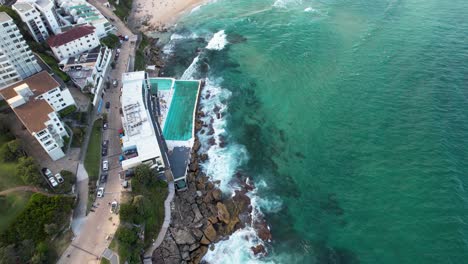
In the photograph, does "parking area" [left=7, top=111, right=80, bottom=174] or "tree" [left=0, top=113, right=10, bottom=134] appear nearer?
"parking area" [left=7, top=111, right=80, bottom=174]

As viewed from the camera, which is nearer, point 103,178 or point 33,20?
point 103,178

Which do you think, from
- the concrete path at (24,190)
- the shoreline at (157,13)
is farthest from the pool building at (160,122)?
the shoreline at (157,13)

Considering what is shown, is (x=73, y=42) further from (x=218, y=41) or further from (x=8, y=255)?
(x=8, y=255)

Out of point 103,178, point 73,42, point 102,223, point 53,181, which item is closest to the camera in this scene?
point 102,223

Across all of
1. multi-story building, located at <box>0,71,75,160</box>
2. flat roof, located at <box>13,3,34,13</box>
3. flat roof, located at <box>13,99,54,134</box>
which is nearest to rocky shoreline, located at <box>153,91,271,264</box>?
multi-story building, located at <box>0,71,75,160</box>

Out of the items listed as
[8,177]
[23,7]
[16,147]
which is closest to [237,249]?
[8,177]

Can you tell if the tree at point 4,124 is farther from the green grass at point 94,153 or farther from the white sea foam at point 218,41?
the white sea foam at point 218,41

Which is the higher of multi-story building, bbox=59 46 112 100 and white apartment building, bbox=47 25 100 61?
white apartment building, bbox=47 25 100 61

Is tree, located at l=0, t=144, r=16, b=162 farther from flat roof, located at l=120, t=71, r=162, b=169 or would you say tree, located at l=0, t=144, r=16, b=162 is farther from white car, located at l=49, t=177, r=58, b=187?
flat roof, located at l=120, t=71, r=162, b=169
